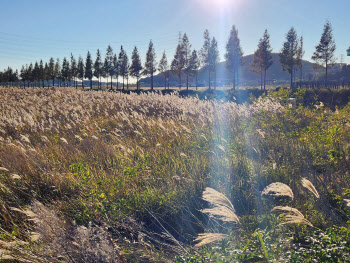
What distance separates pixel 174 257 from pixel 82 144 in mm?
4489

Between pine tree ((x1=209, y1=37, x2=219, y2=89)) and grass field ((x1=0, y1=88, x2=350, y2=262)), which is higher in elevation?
pine tree ((x1=209, y1=37, x2=219, y2=89))

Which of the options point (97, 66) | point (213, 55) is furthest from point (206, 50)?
point (97, 66)

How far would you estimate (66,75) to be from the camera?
78625mm

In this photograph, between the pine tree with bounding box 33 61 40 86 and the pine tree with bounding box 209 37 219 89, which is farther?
the pine tree with bounding box 33 61 40 86

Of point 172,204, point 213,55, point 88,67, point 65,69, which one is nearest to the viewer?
point 172,204

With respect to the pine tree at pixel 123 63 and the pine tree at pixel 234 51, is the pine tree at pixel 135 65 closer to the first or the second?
the pine tree at pixel 123 63

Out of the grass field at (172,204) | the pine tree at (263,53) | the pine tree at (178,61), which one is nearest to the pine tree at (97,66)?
the pine tree at (178,61)

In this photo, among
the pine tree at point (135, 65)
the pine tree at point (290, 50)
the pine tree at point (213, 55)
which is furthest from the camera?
the pine tree at point (135, 65)

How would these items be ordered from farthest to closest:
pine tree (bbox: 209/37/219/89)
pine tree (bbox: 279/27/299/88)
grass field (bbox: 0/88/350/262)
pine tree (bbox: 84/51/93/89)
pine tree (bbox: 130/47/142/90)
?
pine tree (bbox: 84/51/93/89), pine tree (bbox: 130/47/142/90), pine tree (bbox: 209/37/219/89), pine tree (bbox: 279/27/299/88), grass field (bbox: 0/88/350/262)

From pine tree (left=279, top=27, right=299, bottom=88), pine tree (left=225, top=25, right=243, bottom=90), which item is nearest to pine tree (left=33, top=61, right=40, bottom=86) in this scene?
pine tree (left=225, top=25, right=243, bottom=90)

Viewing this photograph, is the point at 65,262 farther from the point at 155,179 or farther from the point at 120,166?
the point at 120,166

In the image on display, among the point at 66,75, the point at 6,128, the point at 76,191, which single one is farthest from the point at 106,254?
the point at 66,75

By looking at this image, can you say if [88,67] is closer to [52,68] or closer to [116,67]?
[116,67]

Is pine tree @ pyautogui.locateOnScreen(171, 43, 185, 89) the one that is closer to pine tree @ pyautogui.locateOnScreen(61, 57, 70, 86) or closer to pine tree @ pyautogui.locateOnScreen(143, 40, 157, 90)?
pine tree @ pyautogui.locateOnScreen(143, 40, 157, 90)
